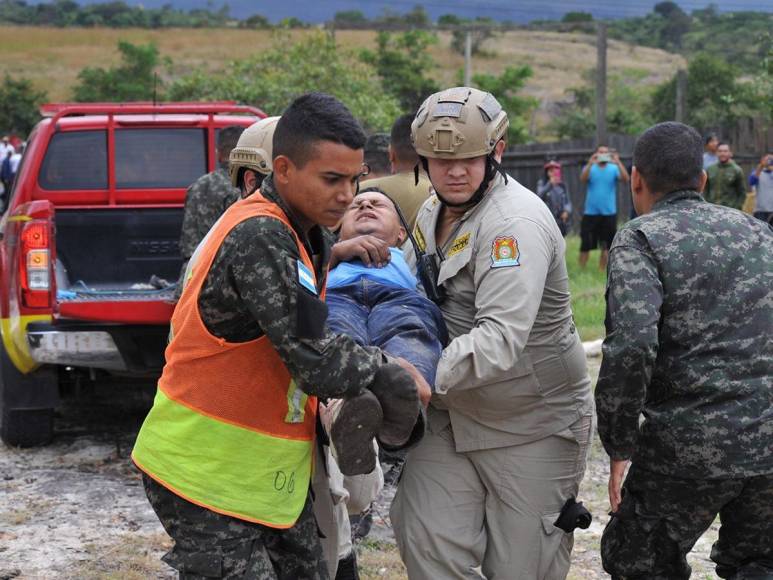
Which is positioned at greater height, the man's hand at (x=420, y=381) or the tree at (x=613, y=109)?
the man's hand at (x=420, y=381)

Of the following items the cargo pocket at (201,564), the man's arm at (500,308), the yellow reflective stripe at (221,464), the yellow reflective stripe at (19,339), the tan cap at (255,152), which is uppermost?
the tan cap at (255,152)

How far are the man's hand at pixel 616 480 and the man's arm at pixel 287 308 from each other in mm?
1274

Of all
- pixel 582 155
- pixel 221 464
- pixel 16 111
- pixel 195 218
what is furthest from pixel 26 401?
pixel 16 111

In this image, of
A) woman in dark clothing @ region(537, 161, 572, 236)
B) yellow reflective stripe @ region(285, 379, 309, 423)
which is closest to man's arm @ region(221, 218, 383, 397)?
yellow reflective stripe @ region(285, 379, 309, 423)

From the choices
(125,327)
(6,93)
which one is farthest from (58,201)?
(6,93)

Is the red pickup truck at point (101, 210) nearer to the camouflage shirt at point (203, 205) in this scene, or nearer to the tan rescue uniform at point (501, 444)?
the camouflage shirt at point (203, 205)

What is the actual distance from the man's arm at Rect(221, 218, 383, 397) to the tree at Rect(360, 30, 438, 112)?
34.8 meters

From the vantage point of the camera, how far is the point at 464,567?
386 centimetres

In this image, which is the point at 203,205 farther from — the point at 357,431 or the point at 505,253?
the point at 357,431

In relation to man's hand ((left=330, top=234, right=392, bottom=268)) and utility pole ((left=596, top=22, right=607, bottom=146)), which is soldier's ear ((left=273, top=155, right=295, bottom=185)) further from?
utility pole ((left=596, top=22, right=607, bottom=146))

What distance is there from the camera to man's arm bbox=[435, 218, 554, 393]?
11.7 feet

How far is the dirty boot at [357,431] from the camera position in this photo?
121 inches

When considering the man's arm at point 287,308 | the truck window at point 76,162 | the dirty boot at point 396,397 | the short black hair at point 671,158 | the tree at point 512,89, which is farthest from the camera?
the tree at point 512,89

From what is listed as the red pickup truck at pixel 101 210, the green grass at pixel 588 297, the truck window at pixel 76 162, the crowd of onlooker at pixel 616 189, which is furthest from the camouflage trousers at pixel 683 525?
the crowd of onlooker at pixel 616 189
